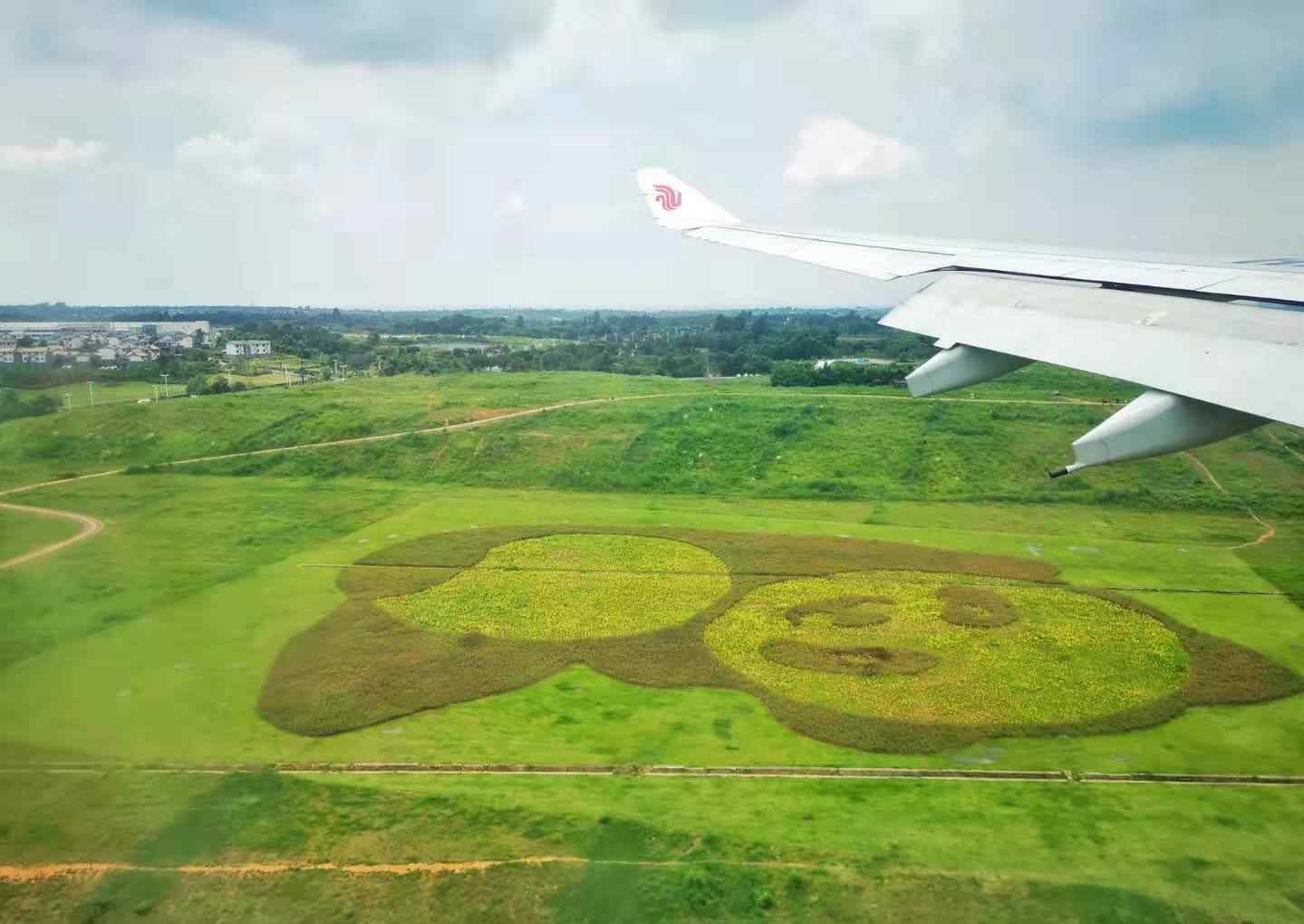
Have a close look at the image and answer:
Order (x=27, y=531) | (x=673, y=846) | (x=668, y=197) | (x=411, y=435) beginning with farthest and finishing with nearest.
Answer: (x=411, y=435), (x=27, y=531), (x=668, y=197), (x=673, y=846)

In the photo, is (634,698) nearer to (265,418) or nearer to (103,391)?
(103,391)

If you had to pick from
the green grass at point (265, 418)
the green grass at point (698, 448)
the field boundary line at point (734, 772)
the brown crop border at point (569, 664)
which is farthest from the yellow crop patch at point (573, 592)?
the green grass at point (265, 418)

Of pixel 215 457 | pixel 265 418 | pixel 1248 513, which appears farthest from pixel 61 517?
pixel 1248 513

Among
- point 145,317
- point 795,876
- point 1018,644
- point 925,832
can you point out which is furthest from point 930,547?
point 145,317

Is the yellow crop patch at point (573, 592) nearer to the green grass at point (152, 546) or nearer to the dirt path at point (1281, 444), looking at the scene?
the green grass at point (152, 546)

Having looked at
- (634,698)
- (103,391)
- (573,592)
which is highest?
(103,391)

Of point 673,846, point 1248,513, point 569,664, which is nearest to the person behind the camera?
point 673,846

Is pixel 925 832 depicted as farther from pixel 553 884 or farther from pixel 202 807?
pixel 202 807

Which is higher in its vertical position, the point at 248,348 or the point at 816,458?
the point at 248,348
